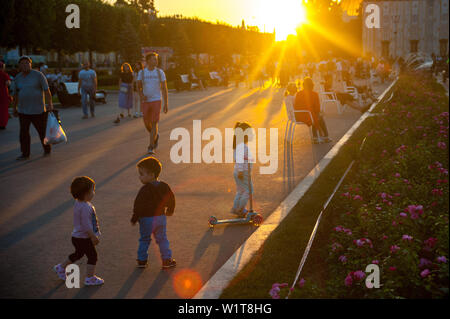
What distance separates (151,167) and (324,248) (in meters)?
1.65

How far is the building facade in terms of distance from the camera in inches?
3440

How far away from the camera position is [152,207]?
15.6ft

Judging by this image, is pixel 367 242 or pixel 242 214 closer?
pixel 367 242

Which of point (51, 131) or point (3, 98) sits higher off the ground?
point (3, 98)

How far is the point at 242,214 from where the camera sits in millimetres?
6348

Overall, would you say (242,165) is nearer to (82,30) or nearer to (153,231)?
(153,231)

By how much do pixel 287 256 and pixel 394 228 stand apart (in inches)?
→ 37.3

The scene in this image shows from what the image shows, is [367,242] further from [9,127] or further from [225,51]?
[225,51]

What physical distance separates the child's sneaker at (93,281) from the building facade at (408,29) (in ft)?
287

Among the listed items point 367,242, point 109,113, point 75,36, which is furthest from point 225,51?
point 367,242

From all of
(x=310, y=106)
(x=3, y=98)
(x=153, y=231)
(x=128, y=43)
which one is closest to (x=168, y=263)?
(x=153, y=231)

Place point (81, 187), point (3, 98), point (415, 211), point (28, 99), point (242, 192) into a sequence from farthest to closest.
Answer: point (3, 98)
point (28, 99)
point (242, 192)
point (415, 211)
point (81, 187)

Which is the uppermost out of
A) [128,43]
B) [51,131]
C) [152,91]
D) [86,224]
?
[128,43]

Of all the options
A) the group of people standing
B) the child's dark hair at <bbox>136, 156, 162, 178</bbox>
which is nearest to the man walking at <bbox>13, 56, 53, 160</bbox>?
the group of people standing
